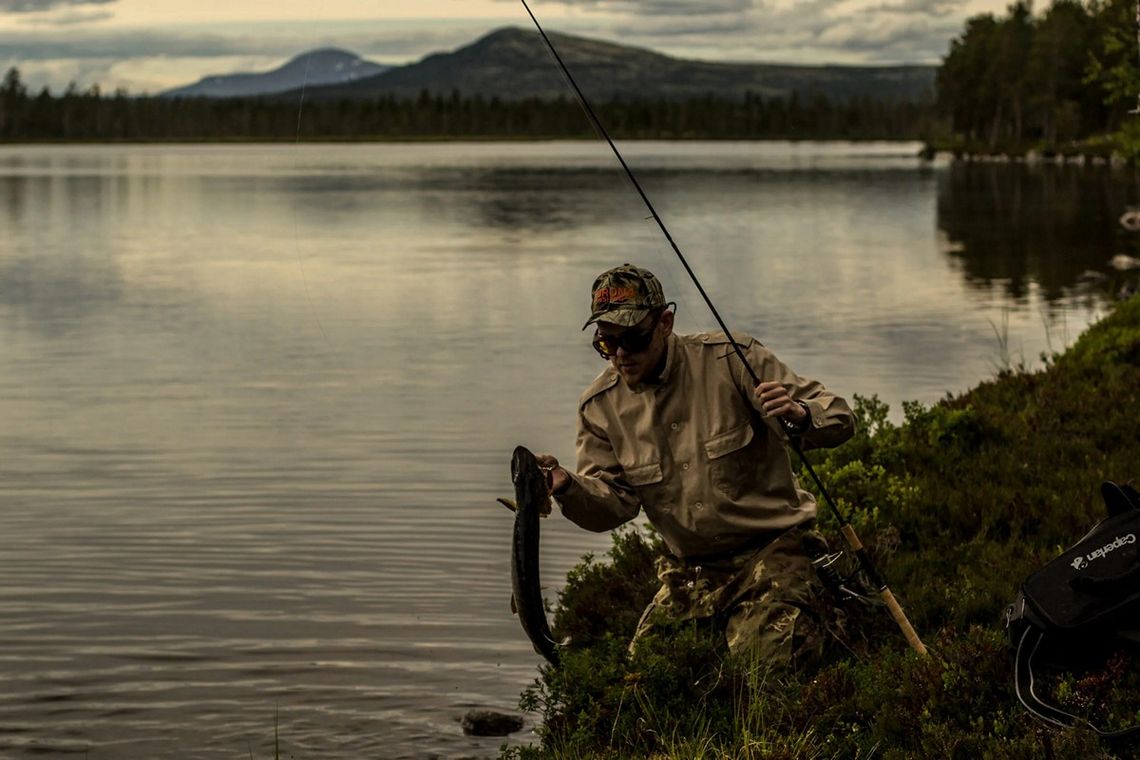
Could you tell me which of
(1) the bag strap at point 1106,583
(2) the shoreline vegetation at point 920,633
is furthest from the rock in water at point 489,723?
(1) the bag strap at point 1106,583

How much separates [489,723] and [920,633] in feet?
6.67

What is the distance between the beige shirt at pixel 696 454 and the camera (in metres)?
6.33

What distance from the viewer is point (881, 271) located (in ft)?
109

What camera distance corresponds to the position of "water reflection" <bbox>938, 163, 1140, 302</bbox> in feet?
107

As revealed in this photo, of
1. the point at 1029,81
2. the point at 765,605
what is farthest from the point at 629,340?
the point at 1029,81

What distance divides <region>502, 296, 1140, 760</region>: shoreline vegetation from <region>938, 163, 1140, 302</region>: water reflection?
1823cm

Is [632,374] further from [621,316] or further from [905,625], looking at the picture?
[905,625]

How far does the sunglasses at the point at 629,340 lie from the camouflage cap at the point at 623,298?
0.08m

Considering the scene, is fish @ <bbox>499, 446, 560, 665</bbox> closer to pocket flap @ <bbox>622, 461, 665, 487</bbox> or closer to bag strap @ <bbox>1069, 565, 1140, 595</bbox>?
pocket flap @ <bbox>622, 461, 665, 487</bbox>

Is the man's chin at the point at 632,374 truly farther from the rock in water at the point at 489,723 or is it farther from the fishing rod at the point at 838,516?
the rock in water at the point at 489,723

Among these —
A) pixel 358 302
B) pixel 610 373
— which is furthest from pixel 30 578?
pixel 358 302

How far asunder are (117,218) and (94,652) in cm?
4369

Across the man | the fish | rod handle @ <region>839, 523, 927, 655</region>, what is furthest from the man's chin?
rod handle @ <region>839, 523, 927, 655</region>

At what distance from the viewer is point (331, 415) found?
639 inches
